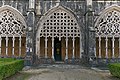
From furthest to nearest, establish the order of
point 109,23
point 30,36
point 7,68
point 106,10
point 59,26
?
point 59,26 → point 106,10 → point 109,23 → point 30,36 → point 7,68

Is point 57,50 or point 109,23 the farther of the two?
point 57,50

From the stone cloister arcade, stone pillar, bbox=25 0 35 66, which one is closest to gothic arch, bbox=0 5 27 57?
the stone cloister arcade

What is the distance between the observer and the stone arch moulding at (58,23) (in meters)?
18.9

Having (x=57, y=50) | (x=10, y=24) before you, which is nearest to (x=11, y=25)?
(x=10, y=24)

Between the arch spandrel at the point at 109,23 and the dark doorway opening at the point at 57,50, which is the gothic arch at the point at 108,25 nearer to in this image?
the arch spandrel at the point at 109,23

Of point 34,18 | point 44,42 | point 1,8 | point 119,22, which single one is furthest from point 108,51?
point 1,8

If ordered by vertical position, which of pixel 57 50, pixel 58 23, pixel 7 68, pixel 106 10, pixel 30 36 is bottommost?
pixel 7 68

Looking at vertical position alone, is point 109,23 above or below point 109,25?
above

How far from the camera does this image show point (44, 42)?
2020 cm

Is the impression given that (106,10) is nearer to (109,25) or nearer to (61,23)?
(109,25)

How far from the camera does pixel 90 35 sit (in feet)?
58.4

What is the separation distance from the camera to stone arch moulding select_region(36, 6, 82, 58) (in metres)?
18.9

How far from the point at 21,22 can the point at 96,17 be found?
706 centimetres

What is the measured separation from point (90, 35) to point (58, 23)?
3.30 m
